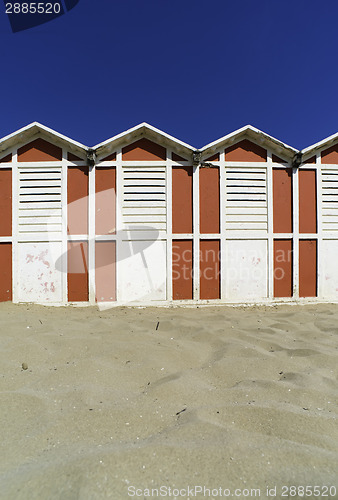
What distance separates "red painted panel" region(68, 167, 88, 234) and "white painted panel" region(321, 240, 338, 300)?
6.00m

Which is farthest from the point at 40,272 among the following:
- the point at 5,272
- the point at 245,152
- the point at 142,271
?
the point at 245,152

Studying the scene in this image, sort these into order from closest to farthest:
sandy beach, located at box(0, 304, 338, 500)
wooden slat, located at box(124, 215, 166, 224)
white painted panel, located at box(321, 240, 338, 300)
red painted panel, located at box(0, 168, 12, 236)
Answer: sandy beach, located at box(0, 304, 338, 500) < red painted panel, located at box(0, 168, 12, 236) < wooden slat, located at box(124, 215, 166, 224) < white painted panel, located at box(321, 240, 338, 300)

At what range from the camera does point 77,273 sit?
5.50m

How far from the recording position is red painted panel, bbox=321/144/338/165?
19.7 ft

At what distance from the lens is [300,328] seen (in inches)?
131

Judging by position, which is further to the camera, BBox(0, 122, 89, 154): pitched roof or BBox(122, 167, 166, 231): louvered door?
BBox(122, 167, 166, 231): louvered door

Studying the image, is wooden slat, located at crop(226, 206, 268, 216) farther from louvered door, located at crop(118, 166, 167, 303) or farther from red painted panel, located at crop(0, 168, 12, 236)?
red painted panel, located at crop(0, 168, 12, 236)

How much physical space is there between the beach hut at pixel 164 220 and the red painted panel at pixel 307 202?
0.03m

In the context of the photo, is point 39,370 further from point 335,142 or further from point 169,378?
point 335,142

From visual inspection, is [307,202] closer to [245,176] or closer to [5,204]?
[245,176]

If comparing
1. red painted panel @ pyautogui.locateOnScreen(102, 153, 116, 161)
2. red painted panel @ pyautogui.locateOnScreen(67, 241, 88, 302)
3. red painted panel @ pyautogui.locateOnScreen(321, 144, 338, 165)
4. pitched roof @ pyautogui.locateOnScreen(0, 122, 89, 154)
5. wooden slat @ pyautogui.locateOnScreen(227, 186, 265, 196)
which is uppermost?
pitched roof @ pyautogui.locateOnScreen(0, 122, 89, 154)

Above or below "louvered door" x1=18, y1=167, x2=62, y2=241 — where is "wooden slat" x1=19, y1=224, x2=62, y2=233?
below

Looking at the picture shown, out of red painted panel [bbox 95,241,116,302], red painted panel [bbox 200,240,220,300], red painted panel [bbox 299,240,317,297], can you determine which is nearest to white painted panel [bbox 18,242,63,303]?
red painted panel [bbox 95,241,116,302]

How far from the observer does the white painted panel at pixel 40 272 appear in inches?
215
